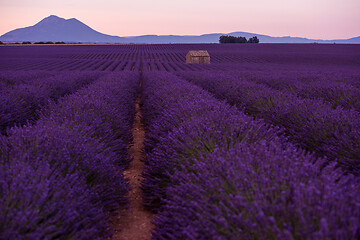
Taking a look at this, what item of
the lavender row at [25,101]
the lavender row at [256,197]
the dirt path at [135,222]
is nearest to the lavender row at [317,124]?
the lavender row at [256,197]

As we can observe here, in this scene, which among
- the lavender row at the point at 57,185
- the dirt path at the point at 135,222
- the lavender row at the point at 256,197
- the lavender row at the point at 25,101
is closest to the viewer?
the lavender row at the point at 256,197

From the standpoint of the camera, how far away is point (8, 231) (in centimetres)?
129

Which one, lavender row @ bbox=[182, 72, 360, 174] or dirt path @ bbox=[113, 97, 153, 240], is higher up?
lavender row @ bbox=[182, 72, 360, 174]

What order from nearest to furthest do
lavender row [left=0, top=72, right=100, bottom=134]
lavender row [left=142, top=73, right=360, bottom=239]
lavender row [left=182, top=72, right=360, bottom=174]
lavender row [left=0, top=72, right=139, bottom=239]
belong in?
lavender row [left=142, top=73, right=360, bottom=239] < lavender row [left=0, top=72, right=139, bottom=239] < lavender row [left=182, top=72, right=360, bottom=174] < lavender row [left=0, top=72, right=100, bottom=134]

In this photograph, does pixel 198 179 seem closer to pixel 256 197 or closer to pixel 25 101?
pixel 256 197

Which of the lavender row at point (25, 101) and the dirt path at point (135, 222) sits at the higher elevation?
the lavender row at point (25, 101)

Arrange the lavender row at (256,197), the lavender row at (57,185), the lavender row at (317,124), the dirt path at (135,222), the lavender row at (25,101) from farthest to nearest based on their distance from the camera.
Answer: the lavender row at (25,101), the lavender row at (317,124), the dirt path at (135,222), the lavender row at (57,185), the lavender row at (256,197)

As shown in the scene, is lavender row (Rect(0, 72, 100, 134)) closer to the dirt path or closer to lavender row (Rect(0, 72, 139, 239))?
lavender row (Rect(0, 72, 139, 239))

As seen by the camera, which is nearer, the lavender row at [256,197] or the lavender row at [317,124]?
the lavender row at [256,197]

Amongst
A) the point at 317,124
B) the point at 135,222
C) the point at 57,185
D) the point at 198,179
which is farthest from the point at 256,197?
the point at 317,124

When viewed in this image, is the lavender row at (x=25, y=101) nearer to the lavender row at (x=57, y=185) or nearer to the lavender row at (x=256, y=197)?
the lavender row at (x=57, y=185)

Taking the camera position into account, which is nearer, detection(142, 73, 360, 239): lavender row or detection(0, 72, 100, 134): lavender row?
detection(142, 73, 360, 239): lavender row

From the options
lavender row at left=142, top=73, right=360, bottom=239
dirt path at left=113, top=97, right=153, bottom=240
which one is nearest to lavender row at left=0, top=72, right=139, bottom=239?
dirt path at left=113, top=97, right=153, bottom=240

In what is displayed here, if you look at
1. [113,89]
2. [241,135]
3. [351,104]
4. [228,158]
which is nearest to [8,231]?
[228,158]
